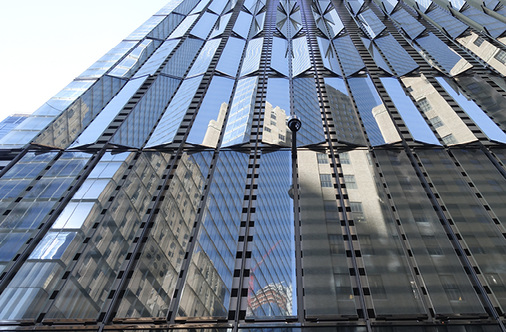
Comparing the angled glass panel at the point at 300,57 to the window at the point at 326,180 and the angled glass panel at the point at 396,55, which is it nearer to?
the angled glass panel at the point at 396,55

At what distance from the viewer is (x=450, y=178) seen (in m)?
10.8

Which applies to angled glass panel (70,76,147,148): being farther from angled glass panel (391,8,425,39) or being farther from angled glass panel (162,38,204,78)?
angled glass panel (391,8,425,39)

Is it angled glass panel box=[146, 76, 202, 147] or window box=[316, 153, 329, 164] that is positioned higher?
angled glass panel box=[146, 76, 202, 147]

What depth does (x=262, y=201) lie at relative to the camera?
1023 cm

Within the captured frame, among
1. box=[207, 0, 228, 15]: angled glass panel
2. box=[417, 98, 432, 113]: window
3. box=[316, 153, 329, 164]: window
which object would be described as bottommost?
box=[316, 153, 329, 164]: window

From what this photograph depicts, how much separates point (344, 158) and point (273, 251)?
4.96 metres

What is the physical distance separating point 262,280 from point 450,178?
6.99 metres

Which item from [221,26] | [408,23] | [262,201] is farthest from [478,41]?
[262,201]

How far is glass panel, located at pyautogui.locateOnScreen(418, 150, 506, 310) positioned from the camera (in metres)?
7.98

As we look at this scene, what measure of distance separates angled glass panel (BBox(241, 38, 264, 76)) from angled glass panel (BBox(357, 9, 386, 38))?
29.6ft

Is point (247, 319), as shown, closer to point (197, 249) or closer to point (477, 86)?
point (197, 249)

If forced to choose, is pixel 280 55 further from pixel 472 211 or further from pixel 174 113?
pixel 472 211

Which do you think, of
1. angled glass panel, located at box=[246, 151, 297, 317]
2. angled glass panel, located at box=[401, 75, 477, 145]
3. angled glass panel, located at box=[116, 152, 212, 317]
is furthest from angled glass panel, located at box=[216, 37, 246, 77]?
angled glass panel, located at box=[246, 151, 297, 317]

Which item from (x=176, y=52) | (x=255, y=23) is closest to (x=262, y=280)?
(x=176, y=52)
